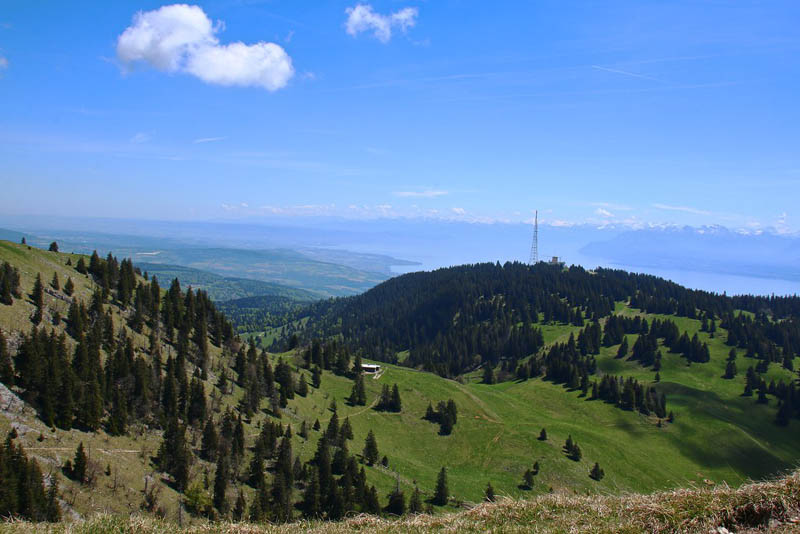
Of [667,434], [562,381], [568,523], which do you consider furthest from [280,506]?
[562,381]

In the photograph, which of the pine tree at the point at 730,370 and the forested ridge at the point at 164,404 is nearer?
the forested ridge at the point at 164,404

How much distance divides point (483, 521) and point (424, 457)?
83.6m

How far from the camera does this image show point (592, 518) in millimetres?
12336

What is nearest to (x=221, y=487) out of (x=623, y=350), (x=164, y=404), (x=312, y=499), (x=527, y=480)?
(x=312, y=499)

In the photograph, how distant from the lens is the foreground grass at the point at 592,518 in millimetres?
10953

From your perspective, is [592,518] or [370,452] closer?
[592,518]

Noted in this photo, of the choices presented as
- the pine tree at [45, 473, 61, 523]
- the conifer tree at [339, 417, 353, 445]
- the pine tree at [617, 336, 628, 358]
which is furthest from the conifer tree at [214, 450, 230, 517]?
the pine tree at [617, 336, 628, 358]

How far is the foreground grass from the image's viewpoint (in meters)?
11.0

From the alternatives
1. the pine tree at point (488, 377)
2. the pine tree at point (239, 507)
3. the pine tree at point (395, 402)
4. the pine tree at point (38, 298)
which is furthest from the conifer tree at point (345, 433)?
the pine tree at point (488, 377)

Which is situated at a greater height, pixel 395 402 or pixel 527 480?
pixel 395 402

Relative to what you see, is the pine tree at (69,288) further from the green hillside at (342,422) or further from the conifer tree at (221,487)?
the conifer tree at (221,487)

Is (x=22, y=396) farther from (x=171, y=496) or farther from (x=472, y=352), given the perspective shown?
(x=472, y=352)

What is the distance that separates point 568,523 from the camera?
12320 millimetres

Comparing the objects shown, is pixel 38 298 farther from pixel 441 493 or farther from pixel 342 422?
pixel 441 493
